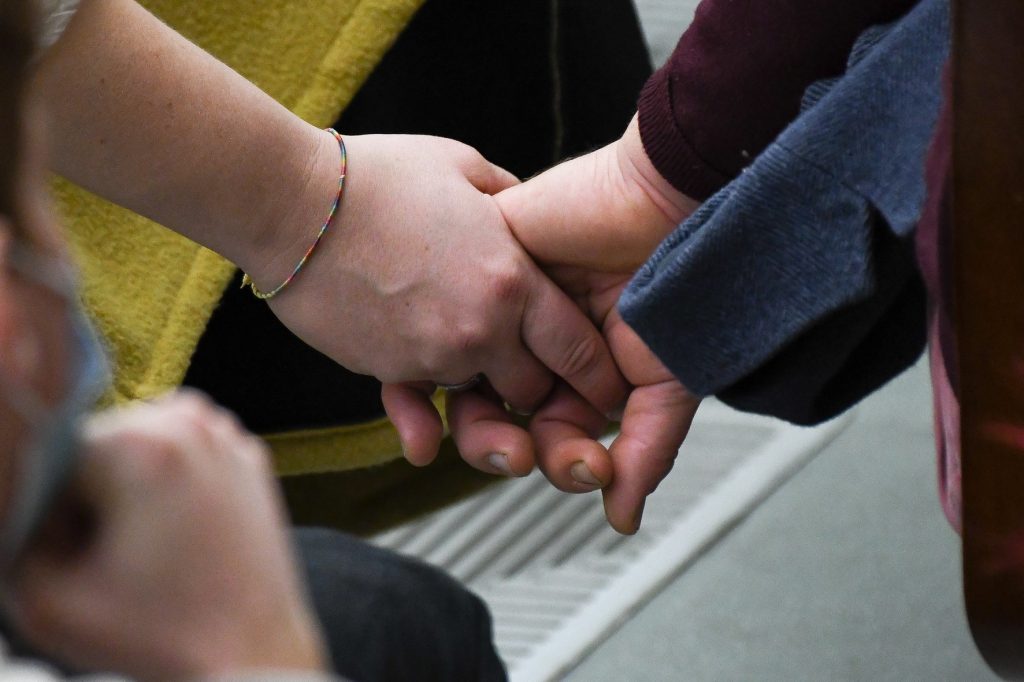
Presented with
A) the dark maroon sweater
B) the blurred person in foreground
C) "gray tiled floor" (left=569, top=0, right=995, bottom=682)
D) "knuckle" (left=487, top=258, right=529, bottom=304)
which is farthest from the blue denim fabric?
"gray tiled floor" (left=569, top=0, right=995, bottom=682)

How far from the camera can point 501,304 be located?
79 centimetres

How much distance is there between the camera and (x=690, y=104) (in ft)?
2.33

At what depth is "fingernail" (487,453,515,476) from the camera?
0.80 meters

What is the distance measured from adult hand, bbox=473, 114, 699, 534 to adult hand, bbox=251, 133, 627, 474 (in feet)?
0.06

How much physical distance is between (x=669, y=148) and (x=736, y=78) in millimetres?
61

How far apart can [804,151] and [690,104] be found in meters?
0.14

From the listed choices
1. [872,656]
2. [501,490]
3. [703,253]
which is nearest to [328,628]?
[703,253]

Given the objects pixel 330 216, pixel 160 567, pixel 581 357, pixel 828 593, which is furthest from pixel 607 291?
pixel 160 567

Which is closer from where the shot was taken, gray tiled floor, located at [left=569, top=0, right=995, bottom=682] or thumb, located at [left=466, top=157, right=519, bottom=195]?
thumb, located at [left=466, top=157, right=519, bottom=195]

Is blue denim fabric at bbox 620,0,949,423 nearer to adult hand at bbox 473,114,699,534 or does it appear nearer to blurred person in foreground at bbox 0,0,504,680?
adult hand at bbox 473,114,699,534

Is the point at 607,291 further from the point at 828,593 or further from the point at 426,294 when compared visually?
the point at 828,593

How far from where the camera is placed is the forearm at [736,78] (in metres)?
0.66

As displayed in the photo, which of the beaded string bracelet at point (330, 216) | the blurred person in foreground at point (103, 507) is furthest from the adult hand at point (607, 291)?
the blurred person in foreground at point (103, 507)

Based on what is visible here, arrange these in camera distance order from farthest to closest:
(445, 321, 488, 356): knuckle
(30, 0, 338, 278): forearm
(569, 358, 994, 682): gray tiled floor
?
(569, 358, 994, 682): gray tiled floor → (445, 321, 488, 356): knuckle → (30, 0, 338, 278): forearm
